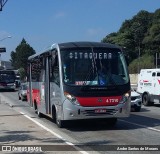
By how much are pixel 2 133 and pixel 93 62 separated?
3795mm

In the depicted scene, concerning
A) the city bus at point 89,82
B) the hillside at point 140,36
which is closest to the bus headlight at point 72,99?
the city bus at point 89,82

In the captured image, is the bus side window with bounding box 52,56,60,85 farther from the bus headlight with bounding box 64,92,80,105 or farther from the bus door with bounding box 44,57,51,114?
the bus door with bounding box 44,57,51,114

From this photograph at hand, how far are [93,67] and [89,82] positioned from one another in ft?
1.90

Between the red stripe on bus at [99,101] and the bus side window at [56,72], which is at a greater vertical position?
the bus side window at [56,72]

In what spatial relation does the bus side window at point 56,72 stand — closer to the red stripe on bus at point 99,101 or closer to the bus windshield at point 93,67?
the bus windshield at point 93,67

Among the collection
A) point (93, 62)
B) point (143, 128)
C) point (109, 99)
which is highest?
point (93, 62)

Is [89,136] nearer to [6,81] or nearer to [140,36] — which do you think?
[6,81]

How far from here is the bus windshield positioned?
1439 centimetres

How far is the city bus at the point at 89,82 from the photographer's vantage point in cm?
1413

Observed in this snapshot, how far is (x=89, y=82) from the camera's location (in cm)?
1434

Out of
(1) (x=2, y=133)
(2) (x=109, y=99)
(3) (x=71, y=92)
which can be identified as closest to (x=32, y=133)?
(1) (x=2, y=133)

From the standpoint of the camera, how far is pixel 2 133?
1373cm

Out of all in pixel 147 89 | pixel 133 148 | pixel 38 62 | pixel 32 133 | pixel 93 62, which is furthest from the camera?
pixel 147 89

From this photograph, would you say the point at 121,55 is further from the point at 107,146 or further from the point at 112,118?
the point at 107,146
